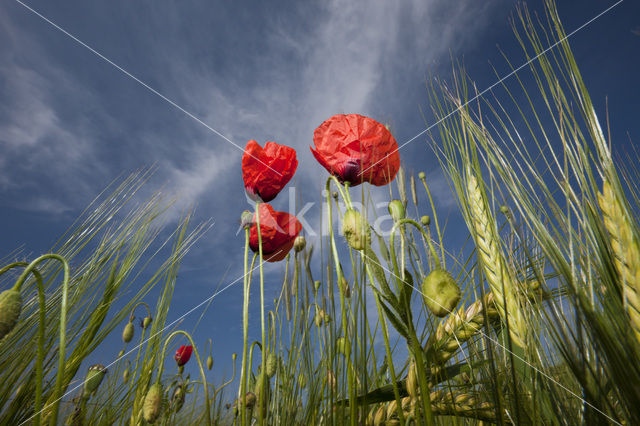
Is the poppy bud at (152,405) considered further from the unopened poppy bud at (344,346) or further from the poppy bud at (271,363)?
the unopened poppy bud at (344,346)

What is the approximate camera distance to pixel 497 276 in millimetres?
617

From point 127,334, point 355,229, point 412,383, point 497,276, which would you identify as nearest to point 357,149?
point 355,229

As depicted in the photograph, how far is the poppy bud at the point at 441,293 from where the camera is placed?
52 centimetres

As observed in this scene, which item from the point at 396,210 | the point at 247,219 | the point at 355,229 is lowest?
the point at 355,229

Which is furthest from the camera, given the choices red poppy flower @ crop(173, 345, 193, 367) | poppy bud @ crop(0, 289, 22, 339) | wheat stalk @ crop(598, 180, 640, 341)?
red poppy flower @ crop(173, 345, 193, 367)

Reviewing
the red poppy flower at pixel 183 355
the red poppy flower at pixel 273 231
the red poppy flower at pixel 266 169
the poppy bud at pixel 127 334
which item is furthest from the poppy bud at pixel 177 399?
the red poppy flower at pixel 266 169

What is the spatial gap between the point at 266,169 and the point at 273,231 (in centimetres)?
20

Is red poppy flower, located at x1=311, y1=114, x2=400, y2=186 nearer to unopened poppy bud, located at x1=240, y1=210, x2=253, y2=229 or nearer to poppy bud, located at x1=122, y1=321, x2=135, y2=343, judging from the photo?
unopened poppy bud, located at x1=240, y1=210, x2=253, y2=229

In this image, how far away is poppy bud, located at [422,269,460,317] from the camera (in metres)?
0.52

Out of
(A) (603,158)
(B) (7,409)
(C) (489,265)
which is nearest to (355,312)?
(C) (489,265)

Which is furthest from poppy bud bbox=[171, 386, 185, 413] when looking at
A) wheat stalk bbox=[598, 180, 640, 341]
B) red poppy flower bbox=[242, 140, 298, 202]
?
wheat stalk bbox=[598, 180, 640, 341]

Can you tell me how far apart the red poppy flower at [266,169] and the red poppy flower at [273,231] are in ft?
Result: 0.17

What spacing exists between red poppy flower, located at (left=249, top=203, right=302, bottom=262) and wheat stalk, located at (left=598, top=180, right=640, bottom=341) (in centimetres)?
81

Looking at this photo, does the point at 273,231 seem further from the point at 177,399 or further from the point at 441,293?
the point at 177,399
